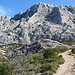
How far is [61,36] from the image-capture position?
5610 inches

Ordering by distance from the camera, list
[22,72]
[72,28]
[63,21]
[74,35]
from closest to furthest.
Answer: [22,72] → [74,35] → [72,28] → [63,21]

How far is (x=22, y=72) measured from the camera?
16688 millimetres

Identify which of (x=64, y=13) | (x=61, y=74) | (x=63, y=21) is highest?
(x=64, y=13)

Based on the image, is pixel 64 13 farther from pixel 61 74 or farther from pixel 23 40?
pixel 61 74

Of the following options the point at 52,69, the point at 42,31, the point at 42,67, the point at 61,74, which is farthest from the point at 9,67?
the point at 42,31

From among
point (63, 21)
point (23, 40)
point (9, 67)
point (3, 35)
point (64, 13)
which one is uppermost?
point (64, 13)

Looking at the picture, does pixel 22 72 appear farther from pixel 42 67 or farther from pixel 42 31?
pixel 42 31

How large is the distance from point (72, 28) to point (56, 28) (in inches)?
943

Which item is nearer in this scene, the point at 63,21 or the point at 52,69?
the point at 52,69

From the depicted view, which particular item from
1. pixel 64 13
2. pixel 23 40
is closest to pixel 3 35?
pixel 23 40

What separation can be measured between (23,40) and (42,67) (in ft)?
451

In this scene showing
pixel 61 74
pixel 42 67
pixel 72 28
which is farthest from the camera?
pixel 72 28

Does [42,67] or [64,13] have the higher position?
[64,13]

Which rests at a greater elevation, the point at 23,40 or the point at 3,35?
the point at 3,35
